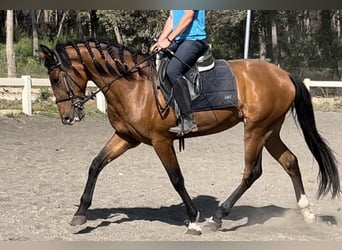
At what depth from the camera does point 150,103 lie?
15.5 feet

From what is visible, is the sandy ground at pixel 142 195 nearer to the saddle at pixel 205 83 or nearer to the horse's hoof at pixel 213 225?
the horse's hoof at pixel 213 225

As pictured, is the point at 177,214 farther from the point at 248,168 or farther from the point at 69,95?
the point at 69,95

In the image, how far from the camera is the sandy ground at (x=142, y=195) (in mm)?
4793

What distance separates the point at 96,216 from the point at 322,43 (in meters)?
25.2

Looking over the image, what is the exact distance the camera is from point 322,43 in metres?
28.5

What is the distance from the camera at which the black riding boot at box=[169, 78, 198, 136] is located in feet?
15.4

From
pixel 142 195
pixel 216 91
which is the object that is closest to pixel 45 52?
pixel 216 91

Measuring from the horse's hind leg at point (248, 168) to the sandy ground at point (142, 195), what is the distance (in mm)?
134

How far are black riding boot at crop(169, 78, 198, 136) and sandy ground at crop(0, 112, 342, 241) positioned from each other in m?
0.91

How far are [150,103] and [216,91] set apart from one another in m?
0.61

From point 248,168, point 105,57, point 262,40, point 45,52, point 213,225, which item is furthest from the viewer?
point 262,40

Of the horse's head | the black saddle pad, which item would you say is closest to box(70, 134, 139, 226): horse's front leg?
the horse's head

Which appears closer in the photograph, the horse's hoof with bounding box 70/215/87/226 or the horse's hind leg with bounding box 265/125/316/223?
the horse's hoof with bounding box 70/215/87/226

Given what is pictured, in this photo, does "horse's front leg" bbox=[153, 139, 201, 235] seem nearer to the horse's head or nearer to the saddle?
the saddle
